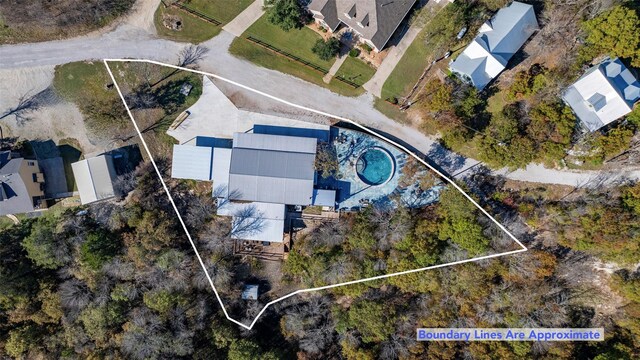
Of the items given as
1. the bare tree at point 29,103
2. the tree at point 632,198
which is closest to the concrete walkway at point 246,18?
the bare tree at point 29,103

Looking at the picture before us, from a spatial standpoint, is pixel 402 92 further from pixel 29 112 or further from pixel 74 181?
pixel 29 112

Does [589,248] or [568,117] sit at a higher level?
[568,117]

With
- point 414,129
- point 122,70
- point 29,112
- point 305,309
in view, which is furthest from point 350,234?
point 29,112

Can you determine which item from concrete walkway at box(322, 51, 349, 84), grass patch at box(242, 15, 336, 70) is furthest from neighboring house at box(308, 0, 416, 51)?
concrete walkway at box(322, 51, 349, 84)

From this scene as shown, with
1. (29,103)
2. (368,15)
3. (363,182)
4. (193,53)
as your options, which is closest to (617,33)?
(368,15)

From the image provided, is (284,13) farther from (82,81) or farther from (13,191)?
(13,191)

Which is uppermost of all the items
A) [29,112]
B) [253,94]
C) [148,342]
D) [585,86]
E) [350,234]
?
[585,86]
